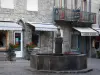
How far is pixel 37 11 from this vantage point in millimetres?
28672

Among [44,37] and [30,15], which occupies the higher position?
[30,15]

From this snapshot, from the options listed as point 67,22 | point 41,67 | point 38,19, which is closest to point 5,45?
point 38,19

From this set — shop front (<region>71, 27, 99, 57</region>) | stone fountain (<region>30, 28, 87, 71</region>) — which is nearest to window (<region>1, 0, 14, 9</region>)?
shop front (<region>71, 27, 99, 57</region>)

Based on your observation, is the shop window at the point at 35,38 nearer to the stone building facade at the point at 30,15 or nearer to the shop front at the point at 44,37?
the shop front at the point at 44,37

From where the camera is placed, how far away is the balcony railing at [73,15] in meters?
29.6

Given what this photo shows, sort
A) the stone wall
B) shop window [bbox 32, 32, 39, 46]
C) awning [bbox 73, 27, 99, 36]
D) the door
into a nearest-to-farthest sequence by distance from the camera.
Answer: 1. the door
2. shop window [bbox 32, 32, 39, 46]
3. awning [bbox 73, 27, 99, 36]
4. the stone wall

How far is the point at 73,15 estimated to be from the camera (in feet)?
101

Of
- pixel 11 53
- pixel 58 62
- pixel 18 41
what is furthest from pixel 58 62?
pixel 18 41

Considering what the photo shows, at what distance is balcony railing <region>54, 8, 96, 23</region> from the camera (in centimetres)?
2962

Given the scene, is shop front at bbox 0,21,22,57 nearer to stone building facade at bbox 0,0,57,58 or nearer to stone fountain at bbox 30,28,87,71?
stone building facade at bbox 0,0,57,58

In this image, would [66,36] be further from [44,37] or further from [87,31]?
[44,37]

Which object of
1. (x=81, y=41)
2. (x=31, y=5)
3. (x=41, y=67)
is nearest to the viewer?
(x=41, y=67)

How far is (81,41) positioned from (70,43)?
2163mm

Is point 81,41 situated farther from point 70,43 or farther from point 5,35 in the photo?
point 5,35
